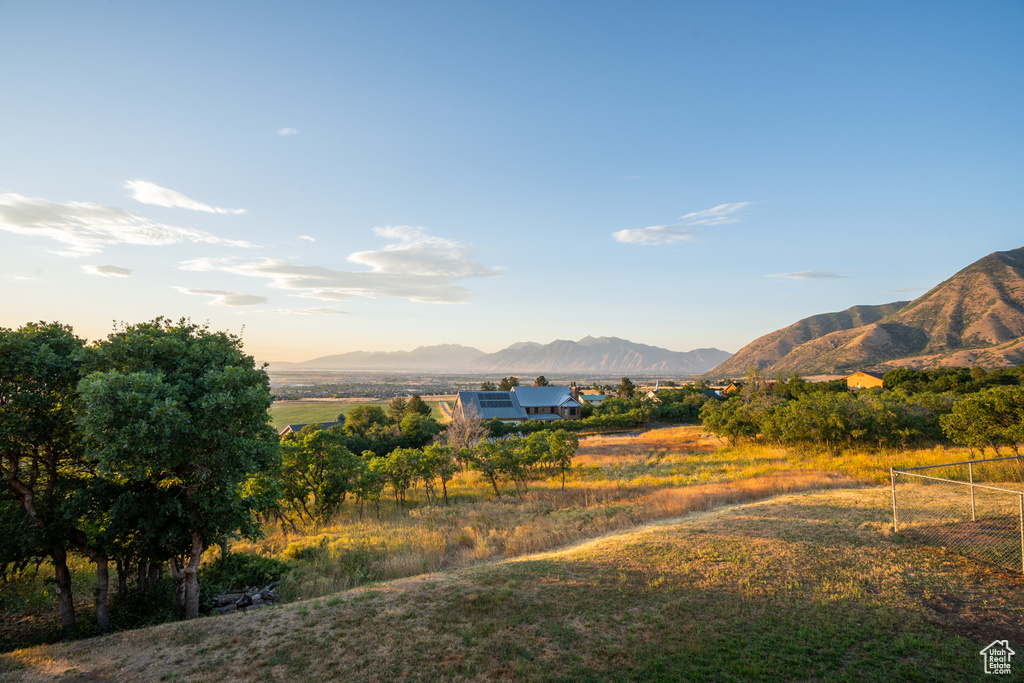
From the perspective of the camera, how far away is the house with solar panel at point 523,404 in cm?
6575

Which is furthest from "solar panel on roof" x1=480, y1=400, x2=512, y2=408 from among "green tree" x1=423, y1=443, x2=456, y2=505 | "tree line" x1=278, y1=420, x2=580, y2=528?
"green tree" x1=423, y1=443, x2=456, y2=505

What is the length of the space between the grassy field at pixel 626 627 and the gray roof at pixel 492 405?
52235 millimetres

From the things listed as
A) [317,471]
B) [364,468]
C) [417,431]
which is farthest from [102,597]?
[417,431]

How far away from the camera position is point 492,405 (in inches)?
2665

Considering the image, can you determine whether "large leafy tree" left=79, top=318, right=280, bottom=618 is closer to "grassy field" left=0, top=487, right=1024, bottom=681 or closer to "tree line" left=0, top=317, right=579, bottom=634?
"tree line" left=0, top=317, right=579, bottom=634

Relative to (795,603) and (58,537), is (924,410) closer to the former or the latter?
(795,603)

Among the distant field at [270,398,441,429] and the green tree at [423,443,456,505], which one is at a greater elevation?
the green tree at [423,443,456,505]

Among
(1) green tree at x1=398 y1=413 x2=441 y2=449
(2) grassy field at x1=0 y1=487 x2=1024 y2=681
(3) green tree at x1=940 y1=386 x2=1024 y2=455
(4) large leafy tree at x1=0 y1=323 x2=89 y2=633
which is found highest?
(4) large leafy tree at x1=0 y1=323 x2=89 y2=633

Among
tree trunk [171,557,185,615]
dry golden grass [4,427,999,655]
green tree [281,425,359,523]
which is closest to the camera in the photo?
tree trunk [171,557,185,615]

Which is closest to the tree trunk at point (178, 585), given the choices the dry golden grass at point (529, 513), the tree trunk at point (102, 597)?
the tree trunk at point (102, 597)

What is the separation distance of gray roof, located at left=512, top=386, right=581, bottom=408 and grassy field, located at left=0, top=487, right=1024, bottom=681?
2268 inches

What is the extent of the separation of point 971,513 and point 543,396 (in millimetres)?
58506

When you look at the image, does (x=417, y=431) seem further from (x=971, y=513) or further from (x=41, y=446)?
(x=971, y=513)

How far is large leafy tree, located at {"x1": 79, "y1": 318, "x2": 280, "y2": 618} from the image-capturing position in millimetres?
9086
